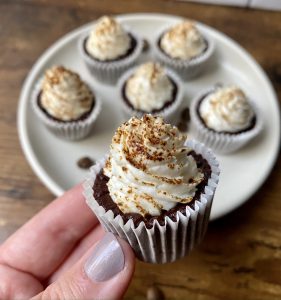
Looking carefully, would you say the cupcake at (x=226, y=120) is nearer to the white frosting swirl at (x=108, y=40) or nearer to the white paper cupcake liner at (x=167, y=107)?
the white paper cupcake liner at (x=167, y=107)

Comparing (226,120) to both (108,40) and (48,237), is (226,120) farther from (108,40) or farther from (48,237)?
(48,237)

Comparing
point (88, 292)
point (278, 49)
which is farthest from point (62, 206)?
point (278, 49)

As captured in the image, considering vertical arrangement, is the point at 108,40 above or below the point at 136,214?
above

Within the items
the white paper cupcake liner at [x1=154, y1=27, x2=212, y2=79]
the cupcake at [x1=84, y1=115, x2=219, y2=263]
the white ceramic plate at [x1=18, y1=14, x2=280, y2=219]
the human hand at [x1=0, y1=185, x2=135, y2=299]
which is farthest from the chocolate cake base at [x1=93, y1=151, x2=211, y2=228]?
the white paper cupcake liner at [x1=154, y1=27, x2=212, y2=79]

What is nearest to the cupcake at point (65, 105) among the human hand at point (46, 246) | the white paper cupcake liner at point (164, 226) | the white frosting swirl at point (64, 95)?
the white frosting swirl at point (64, 95)

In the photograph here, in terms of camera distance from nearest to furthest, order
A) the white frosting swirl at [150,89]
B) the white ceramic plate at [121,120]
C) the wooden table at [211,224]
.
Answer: the wooden table at [211,224], the white ceramic plate at [121,120], the white frosting swirl at [150,89]

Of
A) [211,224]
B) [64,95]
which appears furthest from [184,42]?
[211,224]

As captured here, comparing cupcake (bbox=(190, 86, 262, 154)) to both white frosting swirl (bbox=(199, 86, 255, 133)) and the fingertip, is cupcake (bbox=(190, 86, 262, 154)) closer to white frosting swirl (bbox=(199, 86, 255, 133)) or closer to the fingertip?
white frosting swirl (bbox=(199, 86, 255, 133))
